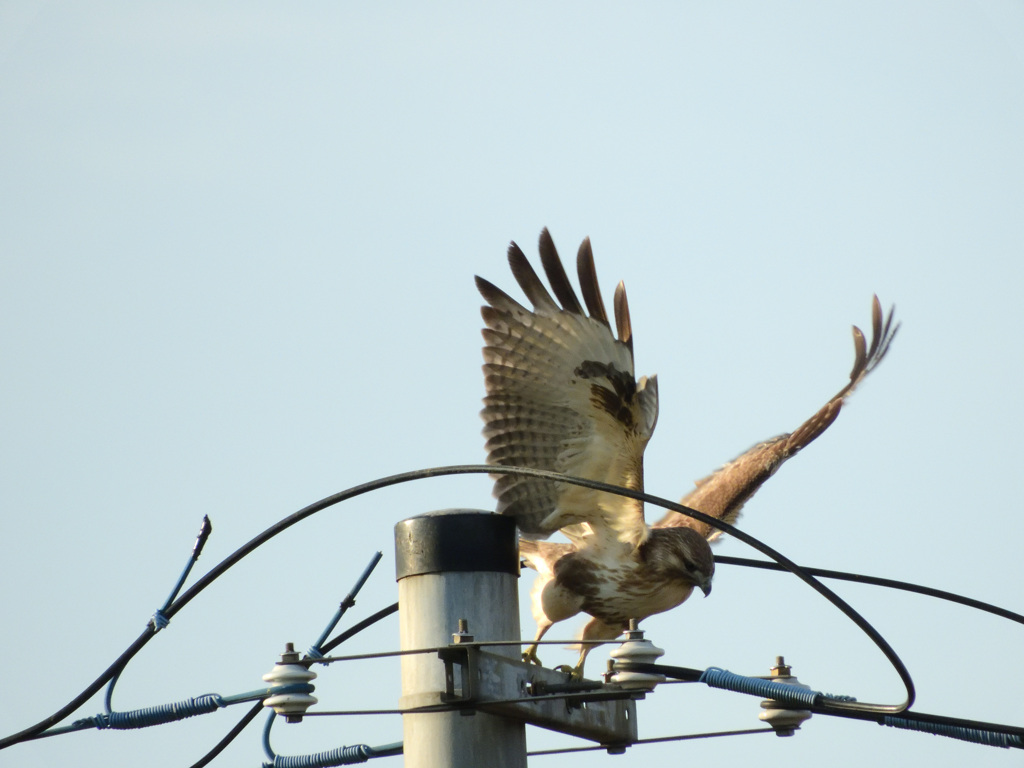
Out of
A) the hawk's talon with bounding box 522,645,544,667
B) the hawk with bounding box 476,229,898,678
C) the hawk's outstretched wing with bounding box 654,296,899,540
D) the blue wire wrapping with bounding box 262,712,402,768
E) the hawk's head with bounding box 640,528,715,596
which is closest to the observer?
the blue wire wrapping with bounding box 262,712,402,768

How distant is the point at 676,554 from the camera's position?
23.6 ft

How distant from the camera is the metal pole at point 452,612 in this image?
161 inches

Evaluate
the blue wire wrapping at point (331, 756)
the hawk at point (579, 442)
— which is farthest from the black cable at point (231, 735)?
the hawk at point (579, 442)

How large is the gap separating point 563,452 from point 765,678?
306cm

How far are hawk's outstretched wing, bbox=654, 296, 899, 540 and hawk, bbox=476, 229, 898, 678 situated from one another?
105 cm

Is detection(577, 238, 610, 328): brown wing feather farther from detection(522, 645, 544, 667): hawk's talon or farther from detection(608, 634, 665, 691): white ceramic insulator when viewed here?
detection(608, 634, 665, 691): white ceramic insulator

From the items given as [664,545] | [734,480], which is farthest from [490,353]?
[734,480]

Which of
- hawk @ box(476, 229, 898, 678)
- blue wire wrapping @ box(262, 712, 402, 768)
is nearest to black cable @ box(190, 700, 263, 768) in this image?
blue wire wrapping @ box(262, 712, 402, 768)

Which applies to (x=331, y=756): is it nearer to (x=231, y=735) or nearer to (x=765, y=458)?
(x=231, y=735)

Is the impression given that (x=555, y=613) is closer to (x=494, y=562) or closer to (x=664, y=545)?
(x=664, y=545)

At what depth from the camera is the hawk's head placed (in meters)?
7.18

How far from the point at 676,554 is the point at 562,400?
948 mm

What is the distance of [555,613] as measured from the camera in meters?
7.23

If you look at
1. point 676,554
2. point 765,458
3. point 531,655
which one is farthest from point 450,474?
point 765,458
